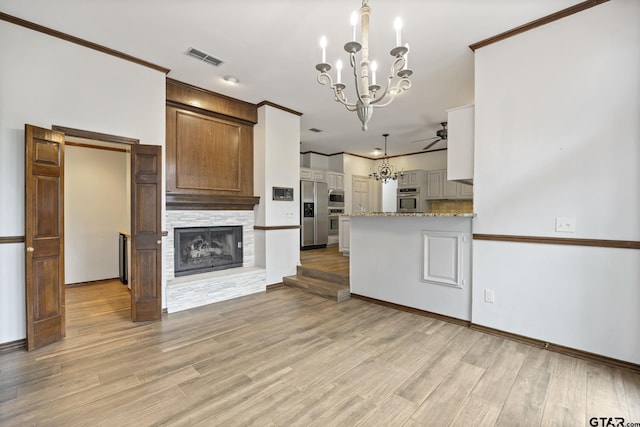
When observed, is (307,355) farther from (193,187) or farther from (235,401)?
(193,187)

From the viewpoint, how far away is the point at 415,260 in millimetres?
3641

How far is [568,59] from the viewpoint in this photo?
8.58 ft

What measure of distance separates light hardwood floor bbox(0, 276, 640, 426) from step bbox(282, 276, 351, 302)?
88 cm

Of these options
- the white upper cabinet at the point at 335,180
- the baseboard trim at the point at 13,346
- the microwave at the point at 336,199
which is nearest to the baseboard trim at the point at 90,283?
the baseboard trim at the point at 13,346

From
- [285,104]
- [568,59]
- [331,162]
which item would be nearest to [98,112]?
[285,104]

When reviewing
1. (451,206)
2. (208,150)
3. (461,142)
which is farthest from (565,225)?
(451,206)

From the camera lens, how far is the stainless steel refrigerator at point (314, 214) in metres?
7.28

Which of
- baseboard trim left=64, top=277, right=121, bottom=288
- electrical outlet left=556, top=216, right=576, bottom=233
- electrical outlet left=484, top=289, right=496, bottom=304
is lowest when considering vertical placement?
baseboard trim left=64, top=277, right=121, bottom=288

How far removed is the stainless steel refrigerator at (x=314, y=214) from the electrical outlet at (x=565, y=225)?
17.3ft

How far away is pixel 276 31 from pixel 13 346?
391 centimetres

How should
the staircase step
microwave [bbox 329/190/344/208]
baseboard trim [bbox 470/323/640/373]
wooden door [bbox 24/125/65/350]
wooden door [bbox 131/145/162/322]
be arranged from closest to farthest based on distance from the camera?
baseboard trim [bbox 470/323/640/373]
wooden door [bbox 24/125/65/350]
wooden door [bbox 131/145/162/322]
the staircase step
microwave [bbox 329/190/344/208]

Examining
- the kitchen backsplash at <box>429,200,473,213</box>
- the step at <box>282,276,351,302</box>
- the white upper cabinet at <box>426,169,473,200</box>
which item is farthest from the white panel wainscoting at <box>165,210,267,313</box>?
the kitchen backsplash at <box>429,200,473,213</box>

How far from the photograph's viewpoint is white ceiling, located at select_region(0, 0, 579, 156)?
102 inches

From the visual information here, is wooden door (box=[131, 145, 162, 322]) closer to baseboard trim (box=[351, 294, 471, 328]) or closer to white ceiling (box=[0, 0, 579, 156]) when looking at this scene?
white ceiling (box=[0, 0, 579, 156])
